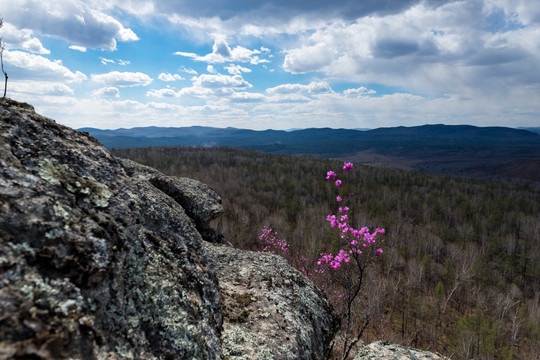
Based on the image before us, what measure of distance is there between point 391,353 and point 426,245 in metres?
48.0

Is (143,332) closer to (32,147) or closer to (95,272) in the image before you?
(95,272)

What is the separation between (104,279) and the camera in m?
2.26

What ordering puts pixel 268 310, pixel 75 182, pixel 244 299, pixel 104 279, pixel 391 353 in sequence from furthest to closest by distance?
pixel 391 353 < pixel 244 299 < pixel 268 310 < pixel 75 182 < pixel 104 279

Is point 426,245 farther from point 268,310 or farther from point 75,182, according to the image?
point 75,182

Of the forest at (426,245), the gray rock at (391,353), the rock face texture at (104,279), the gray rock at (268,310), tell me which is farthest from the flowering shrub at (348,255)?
the forest at (426,245)

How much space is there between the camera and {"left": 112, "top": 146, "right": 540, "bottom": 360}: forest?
73.6ft

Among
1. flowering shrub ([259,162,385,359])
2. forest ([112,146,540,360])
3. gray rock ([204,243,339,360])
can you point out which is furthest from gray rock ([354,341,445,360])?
forest ([112,146,540,360])

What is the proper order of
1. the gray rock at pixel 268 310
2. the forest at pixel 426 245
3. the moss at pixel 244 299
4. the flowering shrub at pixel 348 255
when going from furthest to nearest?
the forest at pixel 426 245 < the flowering shrub at pixel 348 255 < the moss at pixel 244 299 < the gray rock at pixel 268 310

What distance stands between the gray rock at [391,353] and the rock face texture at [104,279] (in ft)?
1.98

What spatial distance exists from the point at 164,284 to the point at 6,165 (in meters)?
1.66

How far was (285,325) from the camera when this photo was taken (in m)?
3.68

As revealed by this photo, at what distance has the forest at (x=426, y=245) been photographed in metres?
22.4

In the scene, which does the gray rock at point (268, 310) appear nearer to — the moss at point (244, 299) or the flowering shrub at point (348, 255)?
the moss at point (244, 299)

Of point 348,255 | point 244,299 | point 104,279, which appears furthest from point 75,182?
point 348,255
